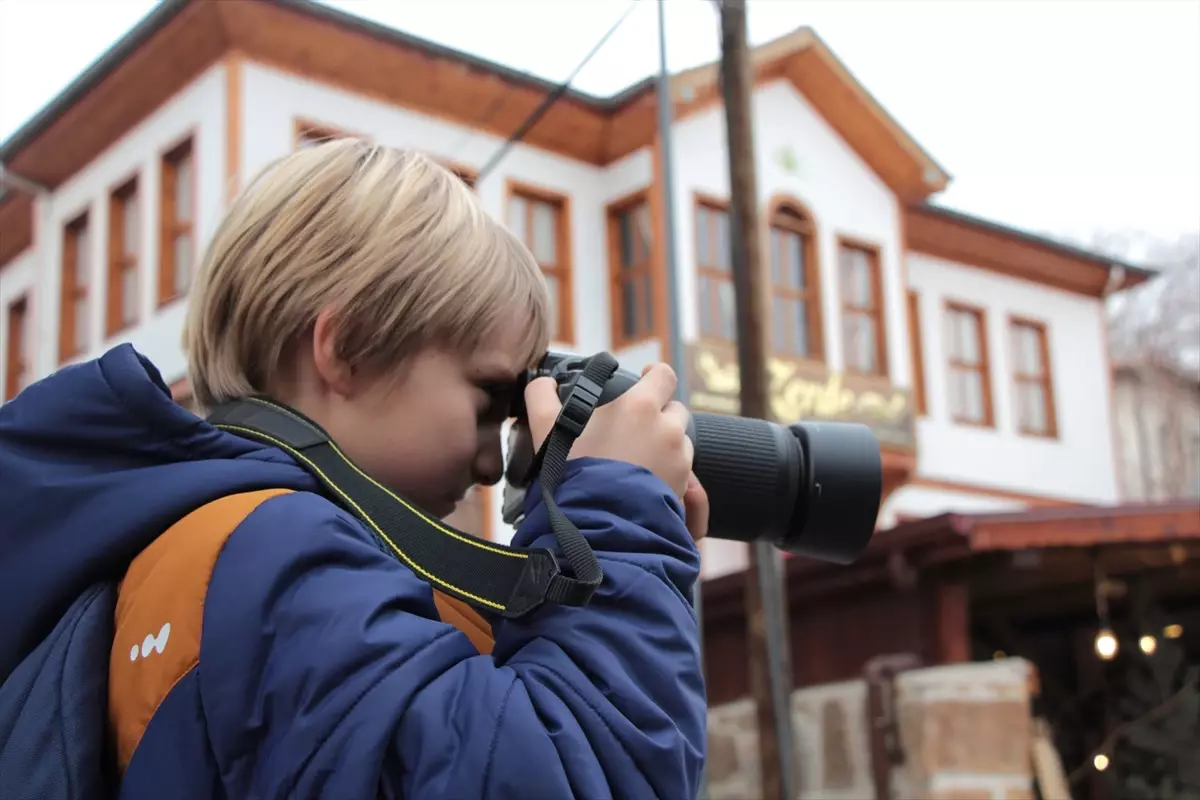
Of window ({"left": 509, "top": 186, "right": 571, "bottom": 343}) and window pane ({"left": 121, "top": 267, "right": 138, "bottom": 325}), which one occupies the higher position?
window ({"left": 509, "top": 186, "right": 571, "bottom": 343})

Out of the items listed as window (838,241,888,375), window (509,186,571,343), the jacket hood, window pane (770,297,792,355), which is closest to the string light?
the jacket hood

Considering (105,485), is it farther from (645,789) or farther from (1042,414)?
(1042,414)

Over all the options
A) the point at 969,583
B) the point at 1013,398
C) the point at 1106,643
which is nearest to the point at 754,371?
the point at 969,583

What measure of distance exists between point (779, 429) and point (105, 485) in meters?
0.58

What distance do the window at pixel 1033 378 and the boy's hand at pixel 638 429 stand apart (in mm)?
12401

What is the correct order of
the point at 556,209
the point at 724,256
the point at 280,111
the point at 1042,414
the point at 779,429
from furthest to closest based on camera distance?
the point at 1042,414
the point at 724,256
the point at 556,209
the point at 280,111
the point at 779,429

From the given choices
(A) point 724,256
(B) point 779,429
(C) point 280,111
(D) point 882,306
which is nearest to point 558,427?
(B) point 779,429

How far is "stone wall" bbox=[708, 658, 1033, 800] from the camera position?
3666 millimetres

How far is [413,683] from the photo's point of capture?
738 millimetres

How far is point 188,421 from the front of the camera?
84cm

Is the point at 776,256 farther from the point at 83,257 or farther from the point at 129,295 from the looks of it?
the point at 83,257

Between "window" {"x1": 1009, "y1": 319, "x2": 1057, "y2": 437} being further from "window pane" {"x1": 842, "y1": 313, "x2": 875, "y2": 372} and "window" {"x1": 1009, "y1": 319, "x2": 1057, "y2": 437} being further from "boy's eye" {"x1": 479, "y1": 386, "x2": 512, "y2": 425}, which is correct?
"boy's eye" {"x1": 479, "y1": 386, "x2": 512, "y2": 425}

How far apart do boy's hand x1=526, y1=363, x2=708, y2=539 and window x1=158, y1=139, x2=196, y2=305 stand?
15.4 ft

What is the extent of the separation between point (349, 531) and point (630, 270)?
865cm
